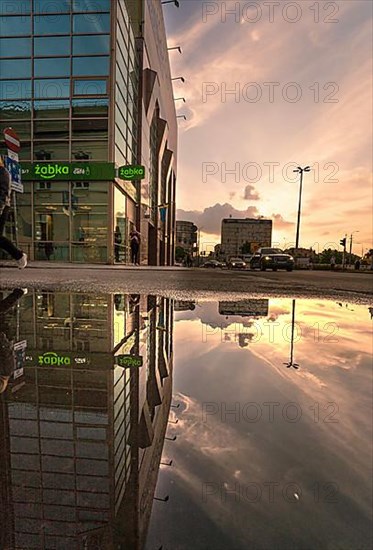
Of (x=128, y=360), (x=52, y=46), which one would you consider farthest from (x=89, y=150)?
(x=128, y=360)

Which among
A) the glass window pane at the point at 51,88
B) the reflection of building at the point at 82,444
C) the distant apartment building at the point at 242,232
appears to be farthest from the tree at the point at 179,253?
the reflection of building at the point at 82,444

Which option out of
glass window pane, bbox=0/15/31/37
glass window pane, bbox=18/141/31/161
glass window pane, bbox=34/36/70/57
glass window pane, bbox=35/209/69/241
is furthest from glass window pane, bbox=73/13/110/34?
glass window pane, bbox=35/209/69/241

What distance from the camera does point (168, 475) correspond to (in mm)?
900

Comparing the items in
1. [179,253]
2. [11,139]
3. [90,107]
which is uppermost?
[90,107]

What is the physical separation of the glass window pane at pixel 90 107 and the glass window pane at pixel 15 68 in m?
2.97

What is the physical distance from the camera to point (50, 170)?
66.6 ft

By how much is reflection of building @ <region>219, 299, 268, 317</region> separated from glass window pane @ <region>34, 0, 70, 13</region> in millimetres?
21589

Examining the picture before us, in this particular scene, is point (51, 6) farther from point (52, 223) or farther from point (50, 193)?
point (52, 223)

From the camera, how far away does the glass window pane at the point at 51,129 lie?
20538 millimetres

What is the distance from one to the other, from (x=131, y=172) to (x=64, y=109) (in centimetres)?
487

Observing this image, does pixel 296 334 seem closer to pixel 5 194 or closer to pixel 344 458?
pixel 344 458

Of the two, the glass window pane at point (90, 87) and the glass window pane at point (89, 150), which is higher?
the glass window pane at point (90, 87)

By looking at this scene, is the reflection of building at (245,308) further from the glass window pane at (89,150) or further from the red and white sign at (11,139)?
the glass window pane at (89,150)

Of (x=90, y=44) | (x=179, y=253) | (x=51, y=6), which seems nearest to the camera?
(x=90, y=44)
